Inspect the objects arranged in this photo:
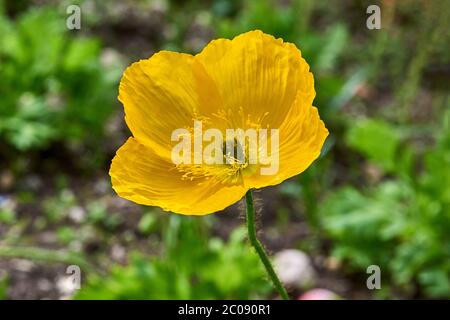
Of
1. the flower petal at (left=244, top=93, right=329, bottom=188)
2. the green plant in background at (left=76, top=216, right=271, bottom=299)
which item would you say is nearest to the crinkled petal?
the flower petal at (left=244, top=93, right=329, bottom=188)

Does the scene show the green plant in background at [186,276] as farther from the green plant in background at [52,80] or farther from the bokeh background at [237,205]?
the green plant in background at [52,80]

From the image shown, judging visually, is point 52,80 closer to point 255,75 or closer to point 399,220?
point 399,220

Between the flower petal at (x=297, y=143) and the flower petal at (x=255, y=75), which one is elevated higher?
the flower petal at (x=255, y=75)

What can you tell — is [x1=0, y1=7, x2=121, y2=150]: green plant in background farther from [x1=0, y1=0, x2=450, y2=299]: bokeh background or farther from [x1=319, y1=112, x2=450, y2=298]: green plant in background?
[x1=319, y1=112, x2=450, y2=298]: green plant in background

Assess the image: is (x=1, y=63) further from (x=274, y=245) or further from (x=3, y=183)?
(x=274, y=245)

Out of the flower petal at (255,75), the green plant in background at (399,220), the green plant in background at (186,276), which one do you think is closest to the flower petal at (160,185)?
the flower petal at (255,75)

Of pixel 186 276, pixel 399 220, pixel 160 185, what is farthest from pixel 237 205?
pixel 160 185
